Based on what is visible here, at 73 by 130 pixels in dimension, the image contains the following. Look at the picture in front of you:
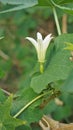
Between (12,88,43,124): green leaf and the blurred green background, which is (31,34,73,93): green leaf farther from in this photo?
the blurred green background

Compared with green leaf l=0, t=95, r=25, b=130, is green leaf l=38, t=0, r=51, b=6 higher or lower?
higher

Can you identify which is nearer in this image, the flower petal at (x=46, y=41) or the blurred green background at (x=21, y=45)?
the flower petal at (x=46, y=41)

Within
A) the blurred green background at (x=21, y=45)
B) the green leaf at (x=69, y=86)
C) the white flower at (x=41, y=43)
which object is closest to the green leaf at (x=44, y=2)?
the white flower at (x=41, y=43)

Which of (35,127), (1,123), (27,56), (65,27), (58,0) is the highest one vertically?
(58,0)

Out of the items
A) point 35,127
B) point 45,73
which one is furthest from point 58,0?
point 35,127

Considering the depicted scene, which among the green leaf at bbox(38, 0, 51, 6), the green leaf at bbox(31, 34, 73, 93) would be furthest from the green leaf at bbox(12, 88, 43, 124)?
the green leaf at bbox(38, 0, 51, 6)

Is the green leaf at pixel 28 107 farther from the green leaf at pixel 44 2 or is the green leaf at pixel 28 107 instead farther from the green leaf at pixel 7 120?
the green leaf at pixel 44 2

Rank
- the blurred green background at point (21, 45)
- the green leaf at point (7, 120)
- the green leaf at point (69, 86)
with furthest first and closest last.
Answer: the blurred green background at point (21, 45) → the green leaf at point (7, 120) → the green leaf at point (69, 86)

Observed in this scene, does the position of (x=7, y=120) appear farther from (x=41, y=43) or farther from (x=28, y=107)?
(x=41, y=43)

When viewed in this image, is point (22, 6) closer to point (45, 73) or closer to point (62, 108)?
point (45, 73)
